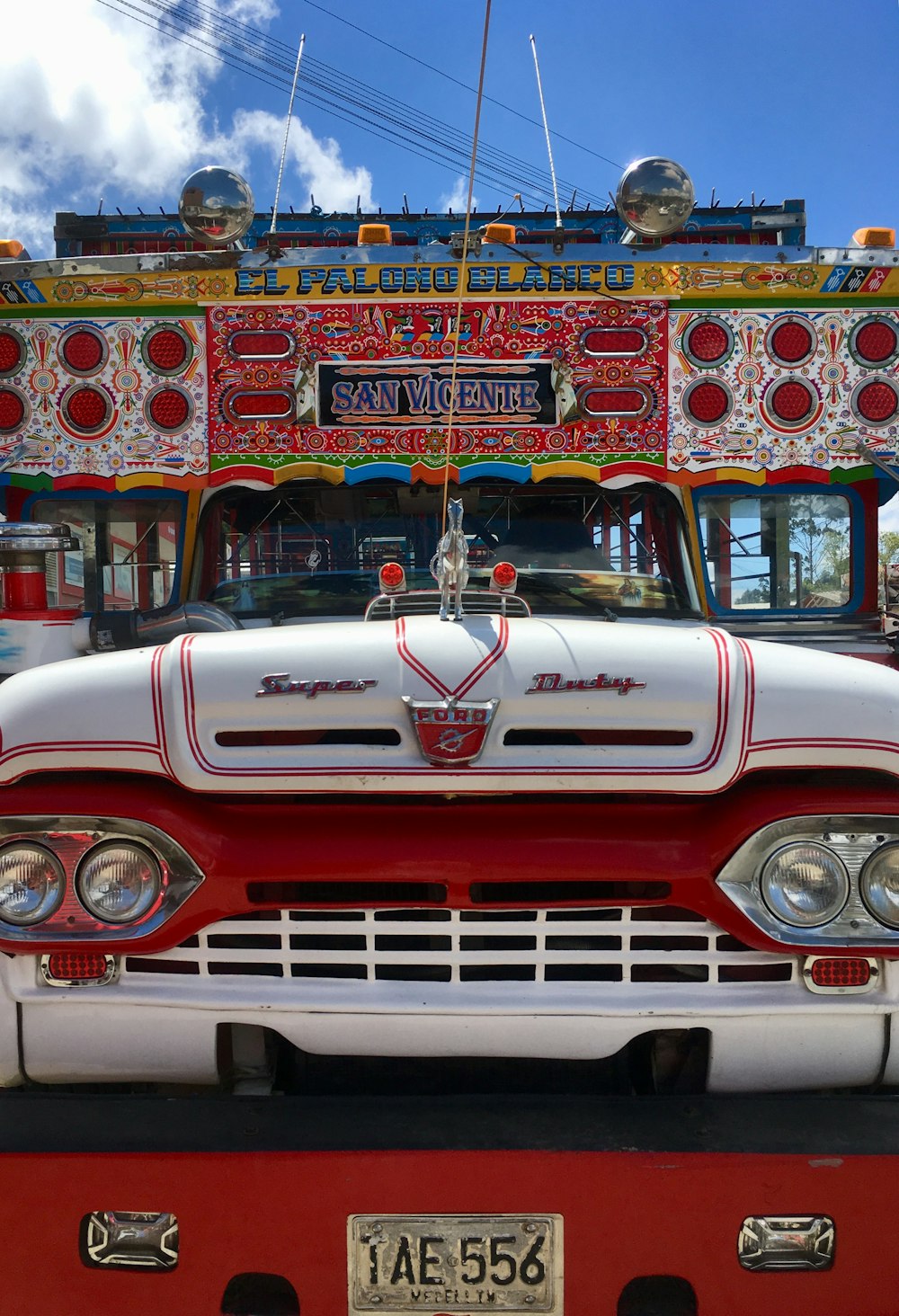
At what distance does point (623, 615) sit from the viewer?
3531 millimetres

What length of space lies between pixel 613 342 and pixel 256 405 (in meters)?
1.22

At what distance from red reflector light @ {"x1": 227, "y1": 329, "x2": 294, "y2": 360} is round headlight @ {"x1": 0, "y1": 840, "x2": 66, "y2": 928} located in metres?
2.17

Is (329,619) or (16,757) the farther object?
(329,619)

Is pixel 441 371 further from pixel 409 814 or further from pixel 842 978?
pixel 842 978

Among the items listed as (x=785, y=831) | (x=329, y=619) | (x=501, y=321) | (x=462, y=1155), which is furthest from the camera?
(x=501, y=321)

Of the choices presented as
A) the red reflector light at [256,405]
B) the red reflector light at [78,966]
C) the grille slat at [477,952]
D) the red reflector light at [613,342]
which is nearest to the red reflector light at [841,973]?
the grille slat at [477,952]

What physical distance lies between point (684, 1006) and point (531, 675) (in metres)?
0.64

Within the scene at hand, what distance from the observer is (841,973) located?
76.6 inches

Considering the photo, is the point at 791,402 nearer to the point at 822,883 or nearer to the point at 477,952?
the point at 822,883

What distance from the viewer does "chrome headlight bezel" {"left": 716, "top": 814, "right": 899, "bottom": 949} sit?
1.91 metres

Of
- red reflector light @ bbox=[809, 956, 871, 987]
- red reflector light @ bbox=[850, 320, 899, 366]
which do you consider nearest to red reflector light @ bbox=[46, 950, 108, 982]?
red reflector light @ bbox=[809, 956, 871, 987]

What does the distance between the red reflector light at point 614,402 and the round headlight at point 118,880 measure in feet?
7.51

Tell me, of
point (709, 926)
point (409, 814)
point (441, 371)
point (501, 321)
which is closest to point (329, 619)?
point (441, 371)

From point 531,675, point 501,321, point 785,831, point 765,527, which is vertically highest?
point 501,321
